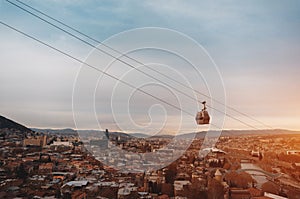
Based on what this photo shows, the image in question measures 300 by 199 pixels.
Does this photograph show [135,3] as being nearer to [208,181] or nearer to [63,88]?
[63,88]

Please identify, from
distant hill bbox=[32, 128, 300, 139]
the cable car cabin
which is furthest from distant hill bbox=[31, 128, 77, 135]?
the cable car cabin

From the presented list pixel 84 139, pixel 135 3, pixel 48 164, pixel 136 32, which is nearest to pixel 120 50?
pixel 136 32

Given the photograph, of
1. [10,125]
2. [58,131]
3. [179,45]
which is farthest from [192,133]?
[10,125]

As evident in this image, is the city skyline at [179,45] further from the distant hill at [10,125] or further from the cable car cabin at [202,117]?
the cable car cabin at [202,117]

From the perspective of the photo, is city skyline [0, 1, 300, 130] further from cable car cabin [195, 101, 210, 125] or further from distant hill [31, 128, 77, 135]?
cable car cabin [195, 101, 210, 125]

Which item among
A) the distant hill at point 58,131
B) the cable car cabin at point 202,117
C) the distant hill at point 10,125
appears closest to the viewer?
the cable car cabin at point 202,117

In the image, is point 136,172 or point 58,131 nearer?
point 136,172

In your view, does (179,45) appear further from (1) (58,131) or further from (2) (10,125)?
(2) (10,125)

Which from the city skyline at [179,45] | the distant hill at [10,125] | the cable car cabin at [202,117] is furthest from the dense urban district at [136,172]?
the cable car cabin at [202,117]
